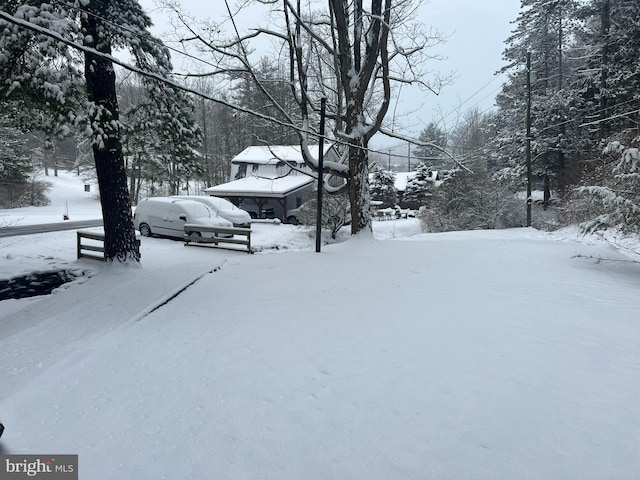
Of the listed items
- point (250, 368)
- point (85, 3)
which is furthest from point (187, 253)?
point (250, 368)

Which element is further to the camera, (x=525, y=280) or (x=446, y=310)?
(x=525, y=280)

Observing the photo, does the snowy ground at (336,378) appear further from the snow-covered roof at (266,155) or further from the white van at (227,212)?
the snow-covered roof at (266,155)

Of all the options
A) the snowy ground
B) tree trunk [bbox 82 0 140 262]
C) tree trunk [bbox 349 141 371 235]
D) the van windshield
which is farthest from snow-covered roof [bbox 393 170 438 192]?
the snowy ground

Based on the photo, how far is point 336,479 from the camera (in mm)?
2137

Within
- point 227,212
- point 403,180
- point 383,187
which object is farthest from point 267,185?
point 403,180

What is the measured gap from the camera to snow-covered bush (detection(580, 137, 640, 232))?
273 inches

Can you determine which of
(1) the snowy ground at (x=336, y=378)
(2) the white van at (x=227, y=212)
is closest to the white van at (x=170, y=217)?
(2) the white van at (x=227, y=212)

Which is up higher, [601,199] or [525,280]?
[601,199]

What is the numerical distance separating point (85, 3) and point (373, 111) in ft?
41.9

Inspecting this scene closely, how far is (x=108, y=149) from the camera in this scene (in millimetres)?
7996

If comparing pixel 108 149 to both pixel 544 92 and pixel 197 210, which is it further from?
pixel 544 92

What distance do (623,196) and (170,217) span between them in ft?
50.2

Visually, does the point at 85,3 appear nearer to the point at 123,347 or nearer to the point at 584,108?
the point at 123,347

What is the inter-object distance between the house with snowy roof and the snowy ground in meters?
19.1
